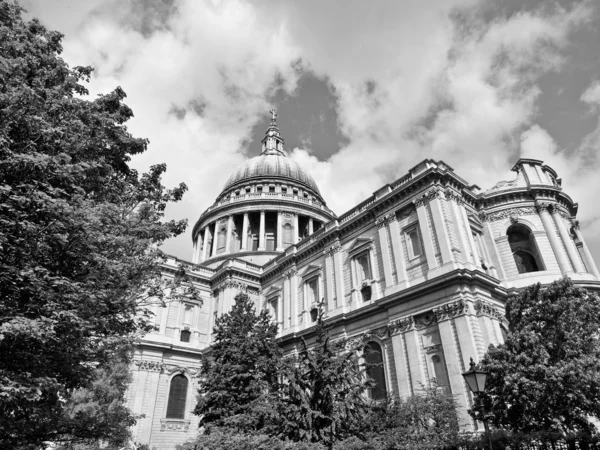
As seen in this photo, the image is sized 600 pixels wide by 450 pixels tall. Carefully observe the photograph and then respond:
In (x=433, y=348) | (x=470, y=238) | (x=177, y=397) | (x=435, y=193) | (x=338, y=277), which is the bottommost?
(x=177, y=397)

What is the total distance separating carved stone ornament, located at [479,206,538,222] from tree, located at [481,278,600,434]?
1076 cm

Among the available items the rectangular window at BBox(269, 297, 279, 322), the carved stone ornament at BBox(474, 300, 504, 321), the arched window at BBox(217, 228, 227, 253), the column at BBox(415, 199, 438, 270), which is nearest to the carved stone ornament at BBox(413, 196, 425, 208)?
the column at BBox(415, 199, 438, 270)

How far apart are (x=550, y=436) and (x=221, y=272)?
30.1m

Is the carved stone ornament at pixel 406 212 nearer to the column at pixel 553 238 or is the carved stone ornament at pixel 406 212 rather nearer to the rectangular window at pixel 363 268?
the rectangular window at pixel 363 268

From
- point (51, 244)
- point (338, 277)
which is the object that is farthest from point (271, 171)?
point (51, 244)

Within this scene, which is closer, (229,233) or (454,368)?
(454,368)

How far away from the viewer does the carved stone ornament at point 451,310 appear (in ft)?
67.9

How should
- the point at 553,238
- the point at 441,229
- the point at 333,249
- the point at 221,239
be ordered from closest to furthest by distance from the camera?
the point at 441,229, the point at 553,238, the point at 333,249, the point at 221,239

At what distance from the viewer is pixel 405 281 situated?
80.1 feet

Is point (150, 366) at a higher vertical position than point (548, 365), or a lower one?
higher

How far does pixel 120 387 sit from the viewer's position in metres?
23.8

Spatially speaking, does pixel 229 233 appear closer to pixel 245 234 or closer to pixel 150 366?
pixel 245 234

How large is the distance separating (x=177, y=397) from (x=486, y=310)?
25134 mm

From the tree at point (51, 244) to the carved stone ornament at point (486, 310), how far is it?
1629cm
